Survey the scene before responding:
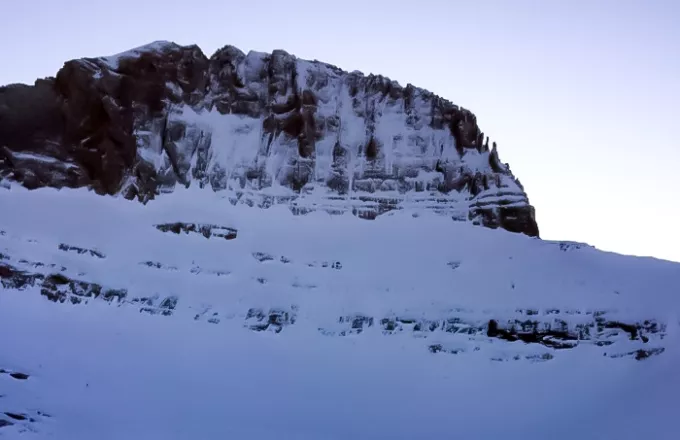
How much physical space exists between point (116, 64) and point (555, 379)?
26953 mm

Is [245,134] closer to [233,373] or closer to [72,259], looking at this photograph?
[72,259]

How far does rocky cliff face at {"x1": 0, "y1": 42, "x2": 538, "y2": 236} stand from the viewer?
122ft

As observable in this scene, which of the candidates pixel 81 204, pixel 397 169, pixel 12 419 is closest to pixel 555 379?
pixel 397 169

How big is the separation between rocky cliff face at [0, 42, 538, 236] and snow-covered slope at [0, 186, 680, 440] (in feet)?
4.33

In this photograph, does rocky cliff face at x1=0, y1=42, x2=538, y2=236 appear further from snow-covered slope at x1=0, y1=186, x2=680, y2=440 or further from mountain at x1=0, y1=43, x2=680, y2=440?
snow-covered slope at x1=0, y1=186, x2=680, y2=440

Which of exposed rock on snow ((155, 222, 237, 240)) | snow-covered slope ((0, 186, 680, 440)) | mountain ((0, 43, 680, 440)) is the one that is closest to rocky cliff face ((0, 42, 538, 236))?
mountain ((0, 43, 680, 440))

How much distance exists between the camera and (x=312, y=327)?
31844 mm

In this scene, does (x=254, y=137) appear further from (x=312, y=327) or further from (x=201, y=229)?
(x=312, y=327)

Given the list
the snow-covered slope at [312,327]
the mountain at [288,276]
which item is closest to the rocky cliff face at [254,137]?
the mountain at [288,276]

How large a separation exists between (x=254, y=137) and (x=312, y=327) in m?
13.0

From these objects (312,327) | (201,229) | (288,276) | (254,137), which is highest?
(254,137)

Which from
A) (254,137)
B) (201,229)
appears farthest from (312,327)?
(254,137)

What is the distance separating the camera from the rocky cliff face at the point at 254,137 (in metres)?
37.3

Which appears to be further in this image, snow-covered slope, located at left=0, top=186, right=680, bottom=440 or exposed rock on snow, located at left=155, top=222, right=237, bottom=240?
exposed rock on snow, located at left=155, top=222, right=237, bottom=240
